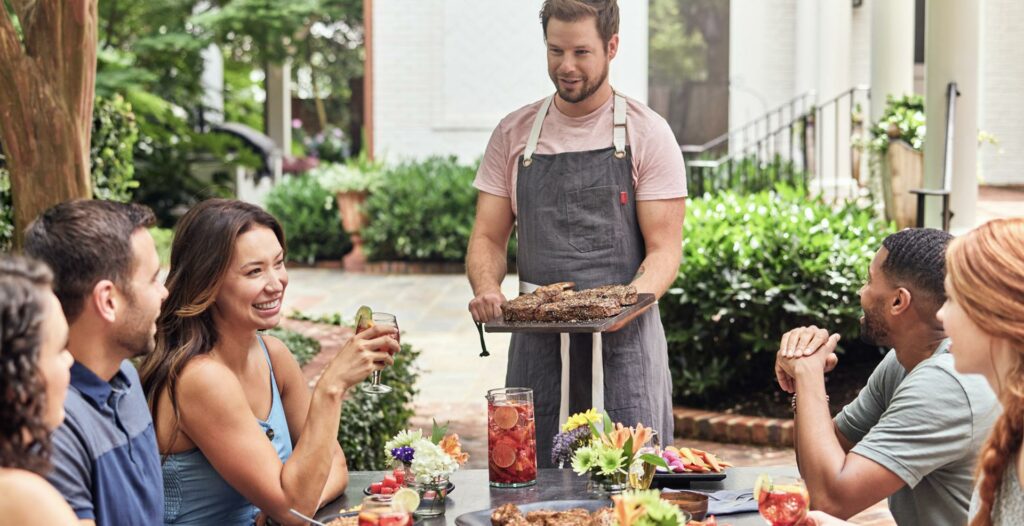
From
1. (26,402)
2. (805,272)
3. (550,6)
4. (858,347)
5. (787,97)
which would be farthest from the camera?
(787,97)

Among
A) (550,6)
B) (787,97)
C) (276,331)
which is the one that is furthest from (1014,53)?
(550,6)

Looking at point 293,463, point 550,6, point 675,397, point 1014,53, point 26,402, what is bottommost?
point 675,397

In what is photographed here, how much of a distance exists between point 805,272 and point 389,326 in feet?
15.4

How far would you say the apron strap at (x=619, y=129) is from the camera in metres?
3.81

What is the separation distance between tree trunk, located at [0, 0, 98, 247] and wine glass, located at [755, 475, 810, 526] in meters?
3.43

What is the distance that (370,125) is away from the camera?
17.6 meters

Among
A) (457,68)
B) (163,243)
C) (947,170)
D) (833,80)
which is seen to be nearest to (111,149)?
(163,243)

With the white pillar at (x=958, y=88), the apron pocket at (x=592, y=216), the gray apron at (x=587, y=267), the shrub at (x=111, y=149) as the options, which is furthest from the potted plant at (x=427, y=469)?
the white pillar at (x=958, y=88)

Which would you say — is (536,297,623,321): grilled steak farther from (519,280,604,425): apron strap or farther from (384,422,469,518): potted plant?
(384,422,469,518): potted plant

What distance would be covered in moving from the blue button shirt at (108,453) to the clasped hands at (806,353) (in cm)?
140

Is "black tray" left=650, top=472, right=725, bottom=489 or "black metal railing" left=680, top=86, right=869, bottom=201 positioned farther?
"black metal railing" left=680, top=86, right=869, bottom=201

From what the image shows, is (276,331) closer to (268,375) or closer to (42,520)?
(268,375)

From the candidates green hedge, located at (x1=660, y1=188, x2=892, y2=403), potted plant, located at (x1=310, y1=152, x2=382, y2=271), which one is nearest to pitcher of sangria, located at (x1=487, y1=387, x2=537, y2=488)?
green hedge, located at (x1=660, y1=188, x2=892, y2=403)

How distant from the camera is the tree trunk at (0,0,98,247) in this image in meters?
4.86
